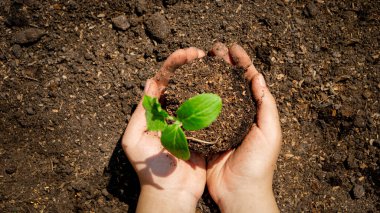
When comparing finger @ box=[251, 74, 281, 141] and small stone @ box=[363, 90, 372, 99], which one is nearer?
finger @ box=[251, 74, 281, 141]

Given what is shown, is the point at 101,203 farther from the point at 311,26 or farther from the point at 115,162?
the point at 311,26

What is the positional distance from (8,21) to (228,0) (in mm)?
1508

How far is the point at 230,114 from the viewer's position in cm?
226

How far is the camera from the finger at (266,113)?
222 cm

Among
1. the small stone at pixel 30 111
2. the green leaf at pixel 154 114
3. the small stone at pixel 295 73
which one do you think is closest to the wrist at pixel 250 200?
the green leaf at pixel 154 114

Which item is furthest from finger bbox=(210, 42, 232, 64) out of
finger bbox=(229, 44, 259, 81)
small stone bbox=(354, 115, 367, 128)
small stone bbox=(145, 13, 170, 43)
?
small stone bbox=(354, 115, 367, 128)

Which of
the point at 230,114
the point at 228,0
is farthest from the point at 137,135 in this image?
the point at 228,0

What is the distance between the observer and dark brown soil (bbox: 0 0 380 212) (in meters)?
2.62

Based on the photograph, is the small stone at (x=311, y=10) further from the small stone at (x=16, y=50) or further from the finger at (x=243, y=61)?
the small stone at (x=16, y=50)

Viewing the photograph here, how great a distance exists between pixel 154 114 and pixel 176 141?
0.19 meters

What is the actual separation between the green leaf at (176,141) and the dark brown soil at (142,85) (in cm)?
80

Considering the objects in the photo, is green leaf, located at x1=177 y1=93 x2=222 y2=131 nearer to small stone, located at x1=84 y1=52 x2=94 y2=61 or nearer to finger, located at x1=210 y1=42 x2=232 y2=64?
finger, located at x1=210 y1=42 x2=232 y2=64

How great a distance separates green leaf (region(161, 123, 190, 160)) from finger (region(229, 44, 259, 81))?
729 mm

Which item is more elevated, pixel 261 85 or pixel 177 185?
pixel 261 85
